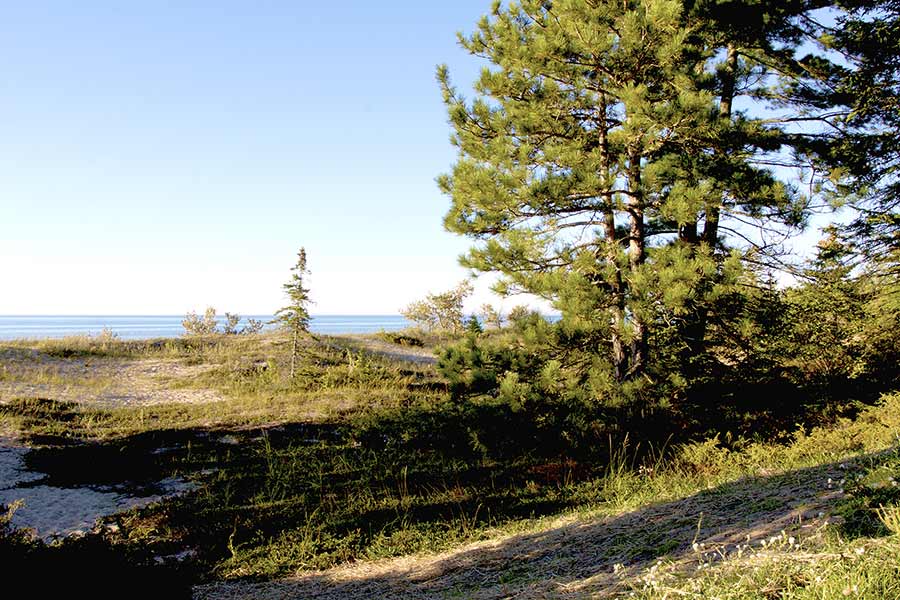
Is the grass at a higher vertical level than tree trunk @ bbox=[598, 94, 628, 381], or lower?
lower

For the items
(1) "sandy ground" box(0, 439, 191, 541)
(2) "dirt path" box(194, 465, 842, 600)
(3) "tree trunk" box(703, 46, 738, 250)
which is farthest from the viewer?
(3) "tree trunk" box(703, 46, 738, 250)

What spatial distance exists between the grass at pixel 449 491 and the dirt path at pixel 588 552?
0.12ft

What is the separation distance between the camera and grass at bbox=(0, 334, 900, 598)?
3.25m

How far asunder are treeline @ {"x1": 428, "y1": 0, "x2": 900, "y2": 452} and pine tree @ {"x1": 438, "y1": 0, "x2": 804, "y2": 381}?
4 cm

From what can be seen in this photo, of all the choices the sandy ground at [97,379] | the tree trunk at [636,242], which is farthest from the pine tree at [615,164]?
the sandy ground at [97,379]

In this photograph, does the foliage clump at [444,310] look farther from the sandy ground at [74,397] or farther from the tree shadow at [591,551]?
the tree shadow at [591,551]

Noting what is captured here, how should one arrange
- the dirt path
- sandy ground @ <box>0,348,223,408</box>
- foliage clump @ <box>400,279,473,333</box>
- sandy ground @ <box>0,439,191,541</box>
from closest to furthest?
the dirt path
sandy ground @ <box>0,439,191,541</box>
sandy ground @ <box>0,348,223,408</box>
foliage clump @ <box>400,279,473,333</box>

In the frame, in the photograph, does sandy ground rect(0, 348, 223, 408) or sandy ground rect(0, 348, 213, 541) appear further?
sandy ground rect(0, 348, 223, 408)

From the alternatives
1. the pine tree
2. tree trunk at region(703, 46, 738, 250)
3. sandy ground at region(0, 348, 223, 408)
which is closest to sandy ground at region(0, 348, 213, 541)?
sandy ground at region(0, 348, 223, 408)

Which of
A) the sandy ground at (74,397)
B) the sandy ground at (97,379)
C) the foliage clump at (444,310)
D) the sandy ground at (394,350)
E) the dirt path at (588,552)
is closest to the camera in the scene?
the dirt path at (588,552)

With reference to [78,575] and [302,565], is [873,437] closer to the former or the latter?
[302,565]

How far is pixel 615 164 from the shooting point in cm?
1033

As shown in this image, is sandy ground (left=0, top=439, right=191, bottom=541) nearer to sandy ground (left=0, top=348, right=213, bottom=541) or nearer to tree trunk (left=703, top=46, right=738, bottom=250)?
sandy ground (left=0, top=348, right=213, bottom=541)

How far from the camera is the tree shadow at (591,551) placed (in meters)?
3.76
